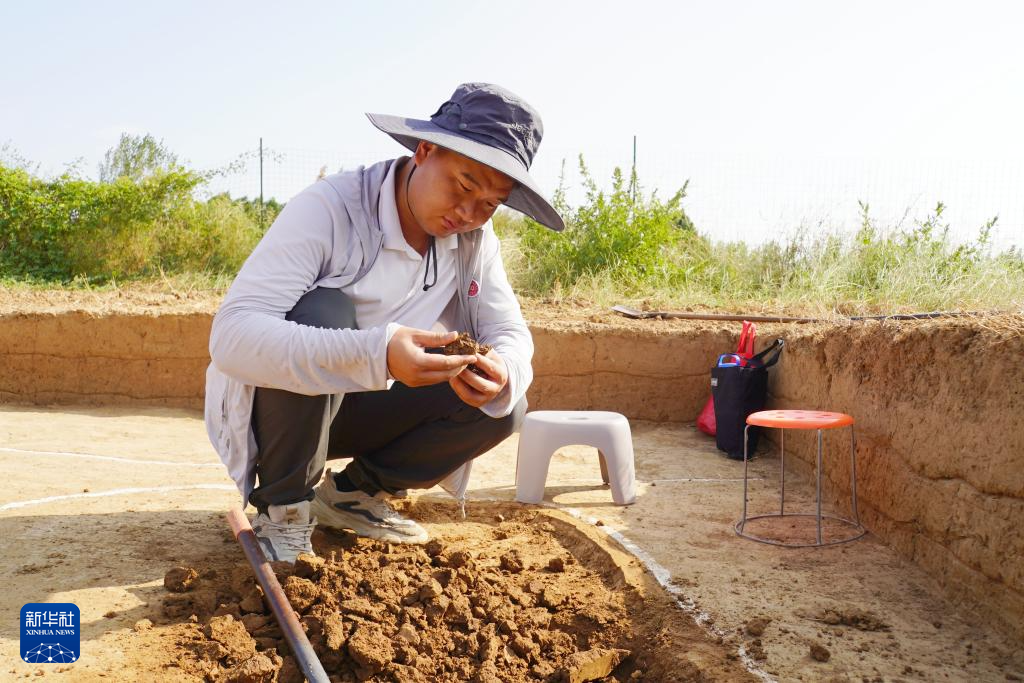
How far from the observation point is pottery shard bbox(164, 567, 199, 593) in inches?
104

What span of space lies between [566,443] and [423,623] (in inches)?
68.2

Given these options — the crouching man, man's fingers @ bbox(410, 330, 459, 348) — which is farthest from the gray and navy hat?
man's fingers @ bbox(410, 330, 459, 348)

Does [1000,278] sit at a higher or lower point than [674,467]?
higher

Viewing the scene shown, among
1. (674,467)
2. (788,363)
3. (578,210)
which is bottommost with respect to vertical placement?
(674,467)

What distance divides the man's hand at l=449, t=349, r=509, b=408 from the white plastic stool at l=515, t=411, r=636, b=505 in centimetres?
144

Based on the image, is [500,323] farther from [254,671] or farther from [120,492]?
[120,492]

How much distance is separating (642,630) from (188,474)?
266 cm


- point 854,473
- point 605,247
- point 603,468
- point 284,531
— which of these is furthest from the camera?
point 605,247

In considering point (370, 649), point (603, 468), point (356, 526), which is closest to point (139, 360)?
point (603, 468)

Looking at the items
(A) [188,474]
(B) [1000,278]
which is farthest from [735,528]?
(B) [1000,278]

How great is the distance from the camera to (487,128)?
8.45 ft

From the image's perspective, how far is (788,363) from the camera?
514 centimetres

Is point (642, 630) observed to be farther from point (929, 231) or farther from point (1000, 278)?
point (929, 231)

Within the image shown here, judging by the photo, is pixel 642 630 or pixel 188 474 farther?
pixel 188 474
